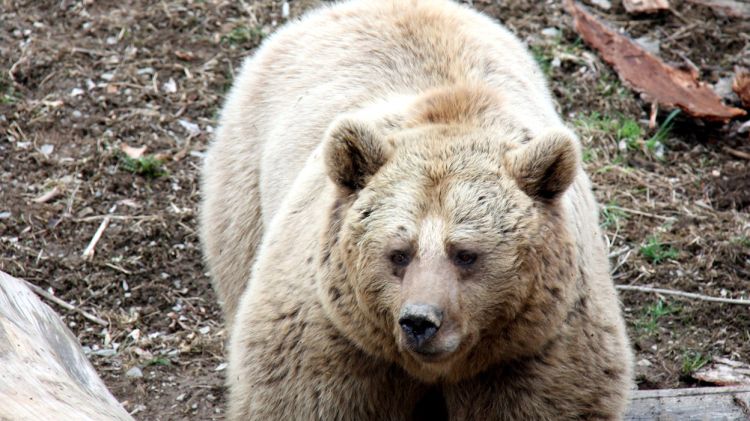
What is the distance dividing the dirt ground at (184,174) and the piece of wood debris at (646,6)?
0.08 metres

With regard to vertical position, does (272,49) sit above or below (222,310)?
above

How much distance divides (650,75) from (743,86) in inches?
32.5

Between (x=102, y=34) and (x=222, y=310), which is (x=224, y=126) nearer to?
(x=222, y=310)

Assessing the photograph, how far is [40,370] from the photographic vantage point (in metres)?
4.59

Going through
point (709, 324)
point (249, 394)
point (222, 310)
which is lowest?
point (709, 324)

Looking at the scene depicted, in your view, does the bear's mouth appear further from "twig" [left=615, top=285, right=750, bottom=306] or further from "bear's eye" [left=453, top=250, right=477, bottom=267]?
"twig" [left=615, top=285, right=750, bottom=306]

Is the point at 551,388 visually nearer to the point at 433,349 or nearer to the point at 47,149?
the point at 433,349

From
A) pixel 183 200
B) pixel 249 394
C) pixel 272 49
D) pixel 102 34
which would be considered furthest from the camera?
pixel 102 34

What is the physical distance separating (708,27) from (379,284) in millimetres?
6822

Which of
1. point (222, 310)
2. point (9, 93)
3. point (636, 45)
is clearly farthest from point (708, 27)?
point (9, 93)

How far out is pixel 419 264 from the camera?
473 cm

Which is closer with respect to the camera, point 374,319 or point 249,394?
point 374,319

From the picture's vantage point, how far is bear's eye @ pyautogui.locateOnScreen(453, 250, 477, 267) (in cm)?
Answer: 479

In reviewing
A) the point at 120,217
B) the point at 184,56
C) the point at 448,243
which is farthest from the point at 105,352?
the point at 448,243
